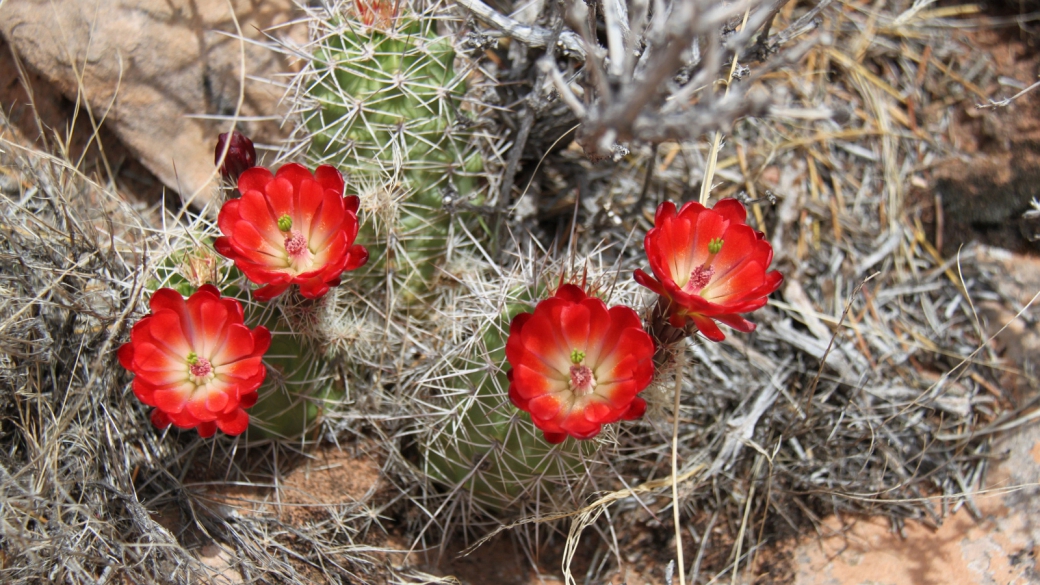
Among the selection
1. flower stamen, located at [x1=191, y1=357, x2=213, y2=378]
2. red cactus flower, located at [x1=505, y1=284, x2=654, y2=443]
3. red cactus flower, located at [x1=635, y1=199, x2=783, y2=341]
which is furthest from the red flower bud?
red cactus flower, located at [x1=635, y1=199, x2=783, y2=341]

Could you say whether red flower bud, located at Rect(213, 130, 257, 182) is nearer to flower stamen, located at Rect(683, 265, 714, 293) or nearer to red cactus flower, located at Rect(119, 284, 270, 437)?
red cactus flower, located at Rect(119, 284, 270, 437)

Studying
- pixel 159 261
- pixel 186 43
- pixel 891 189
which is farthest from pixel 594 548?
pixel 186 43

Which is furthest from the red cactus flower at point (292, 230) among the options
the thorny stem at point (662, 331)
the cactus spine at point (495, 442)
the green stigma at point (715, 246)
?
the green stigma at point (715, 246)

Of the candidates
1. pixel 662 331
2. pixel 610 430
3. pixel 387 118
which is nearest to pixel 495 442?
pixel 610 430

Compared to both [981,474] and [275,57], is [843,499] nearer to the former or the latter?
[981,474]

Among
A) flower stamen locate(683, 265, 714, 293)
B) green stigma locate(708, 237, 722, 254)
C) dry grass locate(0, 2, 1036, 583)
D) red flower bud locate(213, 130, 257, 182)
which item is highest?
red flower bud locate(213, 130, 257, 182)

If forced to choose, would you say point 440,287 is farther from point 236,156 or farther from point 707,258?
point 707,258
